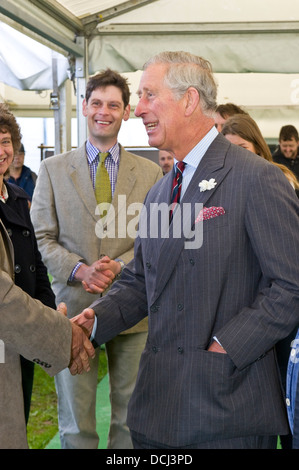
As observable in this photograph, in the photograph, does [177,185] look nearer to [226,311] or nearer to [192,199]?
[192,199]

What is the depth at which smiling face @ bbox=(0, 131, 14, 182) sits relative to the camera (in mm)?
3107

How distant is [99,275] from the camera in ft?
10.6

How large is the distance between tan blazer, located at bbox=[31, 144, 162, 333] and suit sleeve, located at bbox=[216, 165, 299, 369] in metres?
1.49

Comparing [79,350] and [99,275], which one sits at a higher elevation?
[99,275]

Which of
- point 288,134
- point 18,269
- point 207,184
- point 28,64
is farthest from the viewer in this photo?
point 288,134

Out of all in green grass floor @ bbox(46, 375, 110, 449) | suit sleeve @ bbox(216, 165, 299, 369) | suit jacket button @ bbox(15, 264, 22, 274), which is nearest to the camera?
suit sleeve @ bbox(216, 165, 299, 369)

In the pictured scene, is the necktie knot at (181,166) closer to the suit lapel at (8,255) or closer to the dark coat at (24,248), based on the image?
the suit lapel at (8,255)

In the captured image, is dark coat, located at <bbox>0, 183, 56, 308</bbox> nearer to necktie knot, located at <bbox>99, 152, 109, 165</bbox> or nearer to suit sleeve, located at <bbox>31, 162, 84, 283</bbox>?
suit sleeve, located at <bbox>31, 162, 84, 283</bbox>

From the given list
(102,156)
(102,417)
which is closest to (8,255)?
(102,156)

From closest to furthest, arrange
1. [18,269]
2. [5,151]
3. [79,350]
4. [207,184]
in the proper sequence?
[207,184] → [79,350] → [18,269] → [5,151]

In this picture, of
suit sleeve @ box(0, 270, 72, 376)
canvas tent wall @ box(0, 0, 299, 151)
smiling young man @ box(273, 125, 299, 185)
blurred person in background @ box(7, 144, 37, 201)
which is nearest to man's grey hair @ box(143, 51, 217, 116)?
suit sleeve @ box(0, 270, 72, 376)

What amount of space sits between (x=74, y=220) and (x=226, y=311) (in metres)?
1.57

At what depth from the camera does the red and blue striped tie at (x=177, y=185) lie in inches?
89.3

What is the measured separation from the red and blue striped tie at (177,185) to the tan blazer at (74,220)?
116cm
